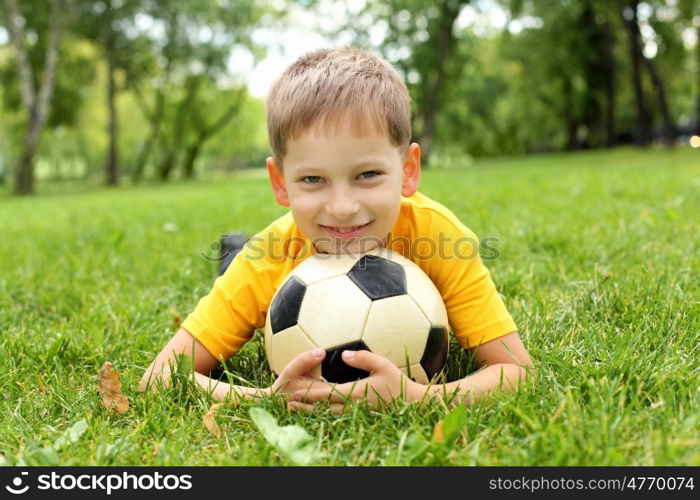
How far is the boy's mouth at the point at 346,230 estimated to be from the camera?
2107 millimetres

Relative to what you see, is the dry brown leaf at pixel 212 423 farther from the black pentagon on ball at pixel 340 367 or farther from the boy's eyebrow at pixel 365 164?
the boy's eyebrow at pixel 365 164

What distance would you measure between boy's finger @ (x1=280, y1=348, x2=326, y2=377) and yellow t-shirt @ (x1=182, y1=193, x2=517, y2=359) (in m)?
0.48

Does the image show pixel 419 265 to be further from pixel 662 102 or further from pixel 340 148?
pixel 662 102

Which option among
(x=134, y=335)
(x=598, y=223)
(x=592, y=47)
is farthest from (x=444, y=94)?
(x=134, y=335)

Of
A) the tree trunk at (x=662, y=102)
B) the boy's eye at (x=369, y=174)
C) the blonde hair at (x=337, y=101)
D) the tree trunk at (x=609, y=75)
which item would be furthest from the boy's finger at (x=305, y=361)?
the tree trunk at (x=609, y=75)

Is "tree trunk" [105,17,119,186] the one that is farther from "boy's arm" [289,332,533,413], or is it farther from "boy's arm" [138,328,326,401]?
"boy's arm" [289,332,533,413]

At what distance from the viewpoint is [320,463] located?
1.66 m

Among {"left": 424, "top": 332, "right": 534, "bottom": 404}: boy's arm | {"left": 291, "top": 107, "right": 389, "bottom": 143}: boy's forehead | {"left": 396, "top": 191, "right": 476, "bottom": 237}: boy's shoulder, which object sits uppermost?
{"left": 291, "top": 107, "right": 389, "bottom": 143}: boy's forehead

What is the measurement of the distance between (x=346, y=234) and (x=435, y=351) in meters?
0.50

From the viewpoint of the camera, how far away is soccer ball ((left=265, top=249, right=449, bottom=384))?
199cm

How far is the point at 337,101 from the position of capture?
6.47 feet

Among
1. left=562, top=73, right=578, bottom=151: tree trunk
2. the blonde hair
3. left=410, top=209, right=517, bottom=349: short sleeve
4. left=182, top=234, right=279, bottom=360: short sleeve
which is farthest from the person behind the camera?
left=562, top=73, right=578, bottom=151: tree trunk

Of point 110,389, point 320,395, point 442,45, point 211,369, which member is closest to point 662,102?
point 442,45

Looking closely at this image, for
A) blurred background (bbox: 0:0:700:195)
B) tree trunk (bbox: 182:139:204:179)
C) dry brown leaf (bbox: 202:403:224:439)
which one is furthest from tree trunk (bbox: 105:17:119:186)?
dry brown leaf (bbox: 202:403:224:439)
